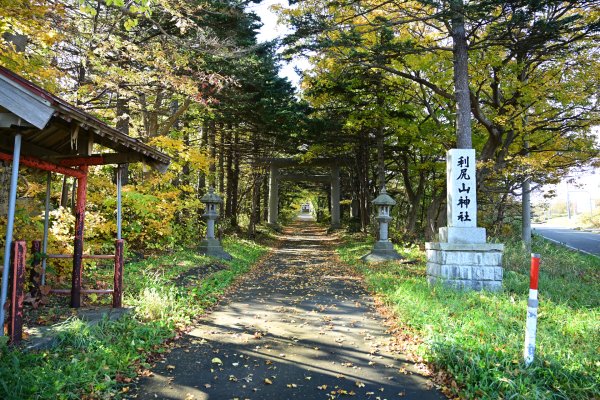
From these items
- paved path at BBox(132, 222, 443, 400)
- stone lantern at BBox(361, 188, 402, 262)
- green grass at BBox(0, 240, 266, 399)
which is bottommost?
paved path at BBox(132, 222, 443, 400)

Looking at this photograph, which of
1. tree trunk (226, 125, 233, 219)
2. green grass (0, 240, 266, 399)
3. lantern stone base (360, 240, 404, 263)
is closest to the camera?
green grass (0, 240, 266, 399)

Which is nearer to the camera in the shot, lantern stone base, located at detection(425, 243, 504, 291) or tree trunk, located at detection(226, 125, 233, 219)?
lantern stone base, located at detection(425, 243, 504, 291)

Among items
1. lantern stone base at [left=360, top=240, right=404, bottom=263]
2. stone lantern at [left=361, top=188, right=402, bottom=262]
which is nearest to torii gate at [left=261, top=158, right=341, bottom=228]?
stone lantern at [left=361, top=188, right=402, bottom=262]

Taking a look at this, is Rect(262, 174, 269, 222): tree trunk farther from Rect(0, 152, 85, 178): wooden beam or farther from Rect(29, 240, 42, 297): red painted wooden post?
Rect(29, 240, 42, 297): red painted wooden post

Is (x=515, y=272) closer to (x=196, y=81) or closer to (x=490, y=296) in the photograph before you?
(x=490, y=296)

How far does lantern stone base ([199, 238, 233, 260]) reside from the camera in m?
13.8

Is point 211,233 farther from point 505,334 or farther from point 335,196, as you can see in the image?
point 335,196

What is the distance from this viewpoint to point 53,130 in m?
5.73

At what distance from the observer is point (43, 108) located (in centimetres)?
422

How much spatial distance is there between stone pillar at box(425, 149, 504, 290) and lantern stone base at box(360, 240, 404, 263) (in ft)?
14.6

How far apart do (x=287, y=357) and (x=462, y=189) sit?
5944 millimetres

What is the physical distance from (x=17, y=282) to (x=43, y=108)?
1881mm

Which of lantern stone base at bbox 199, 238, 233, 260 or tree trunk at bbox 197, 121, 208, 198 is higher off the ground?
tree trunk at bbox 197, 121, 208, 198

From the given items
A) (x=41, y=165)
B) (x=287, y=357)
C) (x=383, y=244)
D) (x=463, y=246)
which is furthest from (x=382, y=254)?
(x=41, y=165)
